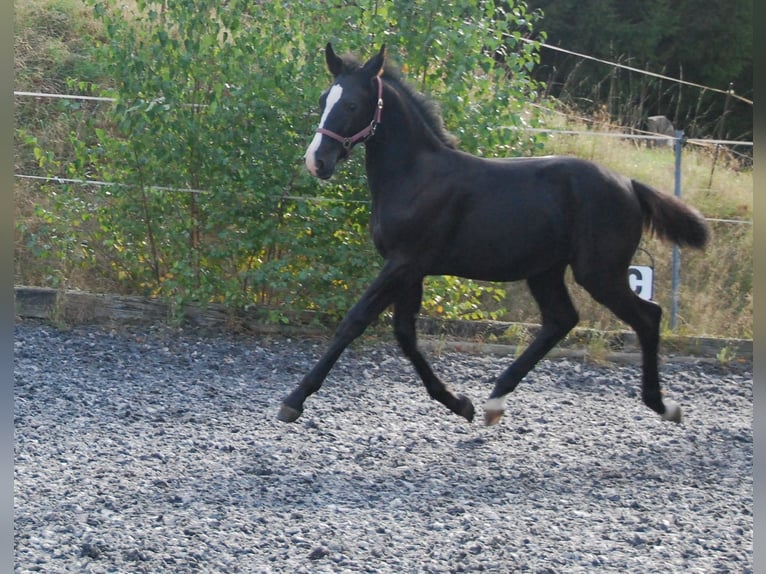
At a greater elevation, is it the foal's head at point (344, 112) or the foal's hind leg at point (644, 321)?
the foal's head at point (344, 112)

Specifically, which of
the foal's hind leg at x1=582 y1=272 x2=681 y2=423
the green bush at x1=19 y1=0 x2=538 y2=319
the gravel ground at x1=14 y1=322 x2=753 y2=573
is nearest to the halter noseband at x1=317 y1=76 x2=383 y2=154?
the foal's hind leg at x1=582 y1=272 x2=681 y2=423

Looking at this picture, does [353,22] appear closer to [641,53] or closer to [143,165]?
[143,165]

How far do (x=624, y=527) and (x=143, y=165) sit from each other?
5.64 metres

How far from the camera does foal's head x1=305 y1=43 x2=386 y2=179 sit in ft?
16.8

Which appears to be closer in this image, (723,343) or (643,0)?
(723,343)

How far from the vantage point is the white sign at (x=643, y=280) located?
7758 mm

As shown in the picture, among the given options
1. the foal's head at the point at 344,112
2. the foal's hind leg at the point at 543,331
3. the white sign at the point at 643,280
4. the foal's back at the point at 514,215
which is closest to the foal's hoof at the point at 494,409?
the foal's hind leg at the point at 543,331

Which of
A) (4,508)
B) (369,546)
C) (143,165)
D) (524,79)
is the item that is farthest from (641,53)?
(4,508)

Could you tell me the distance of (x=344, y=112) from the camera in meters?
5.20

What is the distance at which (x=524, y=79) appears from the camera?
8086 millimetres

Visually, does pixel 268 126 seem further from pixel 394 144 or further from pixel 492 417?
pixel 492 417

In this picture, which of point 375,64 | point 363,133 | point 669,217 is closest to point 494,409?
point 669,217

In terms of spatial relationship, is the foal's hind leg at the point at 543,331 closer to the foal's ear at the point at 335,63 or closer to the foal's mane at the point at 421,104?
the foal's mane at the point at 421,104

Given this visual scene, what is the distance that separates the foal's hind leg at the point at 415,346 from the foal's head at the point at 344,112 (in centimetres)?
93
